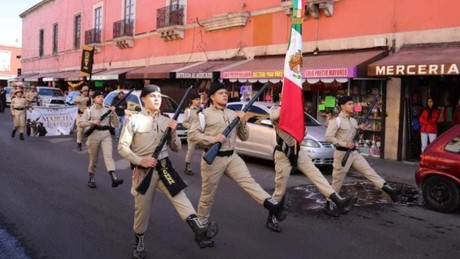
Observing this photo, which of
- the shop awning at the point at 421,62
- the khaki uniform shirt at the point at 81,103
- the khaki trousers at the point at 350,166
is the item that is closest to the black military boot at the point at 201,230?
the khaki trousers at the point at 350,166

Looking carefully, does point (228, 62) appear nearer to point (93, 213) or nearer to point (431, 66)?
point (431, 66)

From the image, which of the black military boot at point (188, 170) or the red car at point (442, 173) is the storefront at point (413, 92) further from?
the black military boot at point (188, 170)

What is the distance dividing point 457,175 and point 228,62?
13302 mm

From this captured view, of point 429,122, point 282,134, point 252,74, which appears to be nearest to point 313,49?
point 252,74

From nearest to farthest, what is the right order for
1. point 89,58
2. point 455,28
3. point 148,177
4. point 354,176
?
point 148,177 < point 354,176 < point 455,28 < point 89,58

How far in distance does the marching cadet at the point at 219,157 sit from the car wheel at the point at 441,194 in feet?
9.79

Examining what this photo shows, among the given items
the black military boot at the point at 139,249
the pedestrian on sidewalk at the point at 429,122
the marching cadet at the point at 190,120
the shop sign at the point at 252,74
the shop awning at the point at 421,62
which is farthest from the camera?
the shop sign at the point at 252,74

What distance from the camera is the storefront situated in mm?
11945

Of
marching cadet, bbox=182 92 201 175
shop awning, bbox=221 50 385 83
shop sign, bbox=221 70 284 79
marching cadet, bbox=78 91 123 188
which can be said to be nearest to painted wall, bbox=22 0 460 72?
shop awning, bbox=221 50 385 83

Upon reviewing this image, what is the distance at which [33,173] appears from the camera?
9.73 m

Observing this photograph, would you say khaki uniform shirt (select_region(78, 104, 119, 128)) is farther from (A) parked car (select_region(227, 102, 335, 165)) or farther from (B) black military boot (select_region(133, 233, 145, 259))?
(B) black military boot (select_region(133, 233, 145, 259))

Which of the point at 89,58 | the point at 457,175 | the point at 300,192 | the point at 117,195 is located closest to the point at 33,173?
the point at 117,195

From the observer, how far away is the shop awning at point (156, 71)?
72.0 ft

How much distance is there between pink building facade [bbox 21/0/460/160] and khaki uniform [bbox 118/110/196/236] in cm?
779
